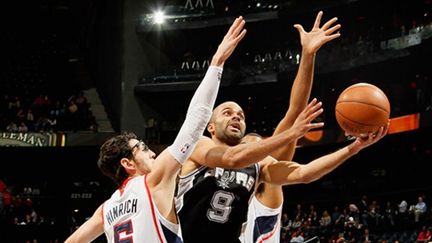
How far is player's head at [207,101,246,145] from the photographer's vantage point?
14.6 feet

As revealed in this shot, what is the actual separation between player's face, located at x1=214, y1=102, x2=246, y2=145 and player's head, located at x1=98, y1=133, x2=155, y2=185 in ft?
2.52

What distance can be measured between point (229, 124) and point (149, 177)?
1138 millimetres

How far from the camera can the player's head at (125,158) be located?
3793mm

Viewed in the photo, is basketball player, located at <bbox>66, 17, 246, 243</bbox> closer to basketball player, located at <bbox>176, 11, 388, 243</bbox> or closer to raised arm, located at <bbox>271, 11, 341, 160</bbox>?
basketball player, located at <bbox>176, 11, 388, 243</bbox>

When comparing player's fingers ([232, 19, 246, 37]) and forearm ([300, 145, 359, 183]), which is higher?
player's fingers ([232, 19, 246, 37])

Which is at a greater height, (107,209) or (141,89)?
(141,89)

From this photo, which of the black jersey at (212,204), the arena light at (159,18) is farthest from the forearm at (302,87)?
the arena light at (159,18)

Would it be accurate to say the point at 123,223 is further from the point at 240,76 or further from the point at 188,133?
the point at 240,76

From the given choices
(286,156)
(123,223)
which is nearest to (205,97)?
(123,223)

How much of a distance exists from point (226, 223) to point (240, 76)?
1953 cm

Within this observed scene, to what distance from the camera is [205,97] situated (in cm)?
371

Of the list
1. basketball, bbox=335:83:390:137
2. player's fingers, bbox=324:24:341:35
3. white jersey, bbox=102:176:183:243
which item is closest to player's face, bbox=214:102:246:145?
basketball, bbox=335:83:390:137

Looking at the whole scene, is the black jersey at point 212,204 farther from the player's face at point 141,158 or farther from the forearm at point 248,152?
the player's face at point 141,158

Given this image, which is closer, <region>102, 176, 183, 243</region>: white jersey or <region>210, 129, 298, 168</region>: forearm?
<region>102, 176, 183, 243</region>: white jersey
